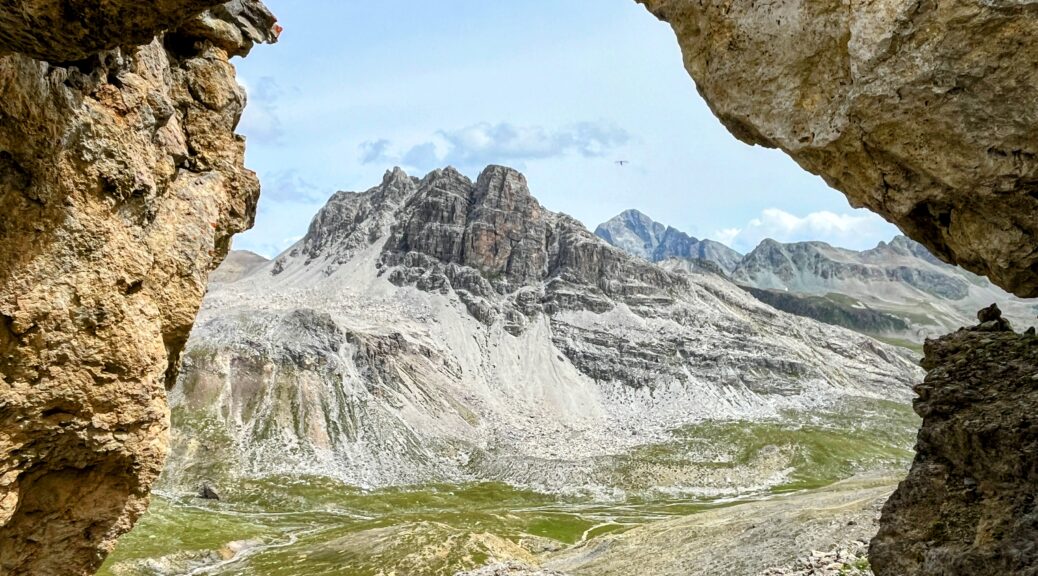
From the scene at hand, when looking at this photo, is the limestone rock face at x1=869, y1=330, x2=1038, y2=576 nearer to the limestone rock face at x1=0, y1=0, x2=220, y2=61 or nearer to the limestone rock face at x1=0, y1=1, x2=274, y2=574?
the limestone rock face at x1=0, y1=0, x2=220, y2=61

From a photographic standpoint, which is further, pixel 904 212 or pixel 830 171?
pixel 830 171

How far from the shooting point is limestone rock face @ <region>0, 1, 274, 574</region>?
39.0 feet

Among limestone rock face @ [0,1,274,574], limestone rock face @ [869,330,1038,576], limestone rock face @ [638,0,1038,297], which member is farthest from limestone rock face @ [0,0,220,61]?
limestone rock face @ [869,330,1038,576]

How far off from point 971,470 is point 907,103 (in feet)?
36.2

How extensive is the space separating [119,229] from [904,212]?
73.9 ft

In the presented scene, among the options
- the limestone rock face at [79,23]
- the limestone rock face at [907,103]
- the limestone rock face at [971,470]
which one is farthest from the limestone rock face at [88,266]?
the limestone rock face at [971,470]

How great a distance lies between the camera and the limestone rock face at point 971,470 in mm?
15109

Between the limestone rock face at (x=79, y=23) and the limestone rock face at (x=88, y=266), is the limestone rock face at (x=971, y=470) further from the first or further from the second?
the limestone rock face at (x=88, y=266)

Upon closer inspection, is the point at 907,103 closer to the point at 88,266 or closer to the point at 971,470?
the point at 971,470

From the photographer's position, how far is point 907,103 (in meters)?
15.6

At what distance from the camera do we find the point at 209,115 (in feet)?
68.8

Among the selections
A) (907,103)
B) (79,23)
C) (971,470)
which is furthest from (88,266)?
(971,470)

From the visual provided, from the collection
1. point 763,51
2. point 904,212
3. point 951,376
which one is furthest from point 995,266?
point 763,51

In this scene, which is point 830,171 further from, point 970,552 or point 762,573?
point 762,573
